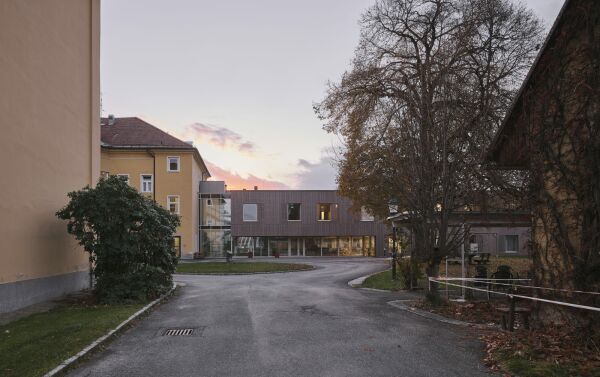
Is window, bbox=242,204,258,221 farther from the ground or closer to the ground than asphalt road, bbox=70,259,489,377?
farther from the ground

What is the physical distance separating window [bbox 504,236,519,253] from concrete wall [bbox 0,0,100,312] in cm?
4376

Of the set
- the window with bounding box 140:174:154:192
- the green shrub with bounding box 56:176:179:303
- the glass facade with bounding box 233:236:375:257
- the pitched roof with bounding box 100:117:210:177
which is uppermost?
the pitched roof with bounding box 100:117:210:177

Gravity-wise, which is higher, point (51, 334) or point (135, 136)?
point (135, 136)

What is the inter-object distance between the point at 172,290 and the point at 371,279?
980 centimetres

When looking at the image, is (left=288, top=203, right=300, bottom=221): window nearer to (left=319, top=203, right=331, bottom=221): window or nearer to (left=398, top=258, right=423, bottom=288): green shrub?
(left=319, top=203, right=331, bottom=221): window

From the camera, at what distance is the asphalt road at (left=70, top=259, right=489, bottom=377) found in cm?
739

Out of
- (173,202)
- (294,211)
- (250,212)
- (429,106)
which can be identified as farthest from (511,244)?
(429,106)

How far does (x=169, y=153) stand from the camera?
4594 centimetres

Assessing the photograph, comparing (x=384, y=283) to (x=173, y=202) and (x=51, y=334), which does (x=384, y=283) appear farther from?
(x=173, y=202)

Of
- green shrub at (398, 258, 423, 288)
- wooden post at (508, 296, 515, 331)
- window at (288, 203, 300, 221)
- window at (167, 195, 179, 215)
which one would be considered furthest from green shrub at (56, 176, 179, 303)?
window at (288, 203, 300, 221)

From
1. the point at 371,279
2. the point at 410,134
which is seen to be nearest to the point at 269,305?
the point at 410,134

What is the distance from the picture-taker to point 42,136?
15.2 metres

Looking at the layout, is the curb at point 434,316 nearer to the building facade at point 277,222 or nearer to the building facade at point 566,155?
the building facade at point 566,155

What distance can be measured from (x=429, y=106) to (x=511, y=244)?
43119mm
